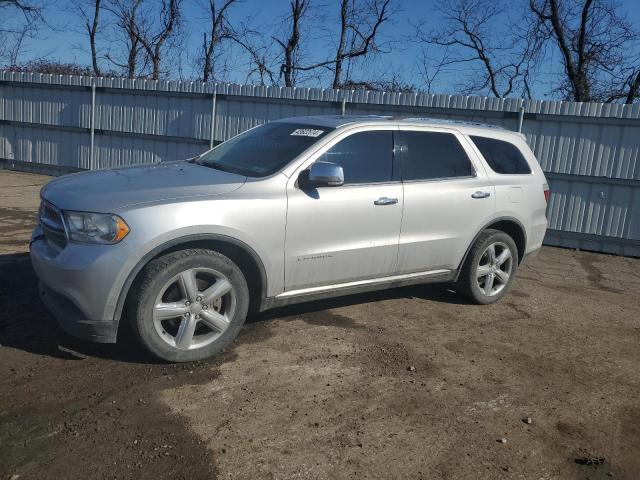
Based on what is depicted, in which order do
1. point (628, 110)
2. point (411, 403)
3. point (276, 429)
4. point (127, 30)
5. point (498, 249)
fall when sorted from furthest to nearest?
point (127, 30)
point (628, 110)
point (498, 249)
point (411, 403)
point (276, 429)

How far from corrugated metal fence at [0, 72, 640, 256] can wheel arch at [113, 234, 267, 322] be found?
24.5 feet

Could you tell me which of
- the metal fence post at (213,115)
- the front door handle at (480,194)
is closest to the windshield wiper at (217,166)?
the front door handle at (480,194)

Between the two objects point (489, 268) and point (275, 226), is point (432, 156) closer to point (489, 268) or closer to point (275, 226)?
point (489, 268)

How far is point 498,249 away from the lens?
6.07 metres

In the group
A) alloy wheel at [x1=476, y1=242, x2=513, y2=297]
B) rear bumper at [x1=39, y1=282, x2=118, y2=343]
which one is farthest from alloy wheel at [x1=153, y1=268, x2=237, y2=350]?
alloy wheel at [x1=476, y1=242, x2=513, y2=297]

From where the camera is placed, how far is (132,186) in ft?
13.6

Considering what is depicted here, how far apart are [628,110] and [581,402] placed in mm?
7291

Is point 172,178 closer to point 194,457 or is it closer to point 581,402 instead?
point 194,457

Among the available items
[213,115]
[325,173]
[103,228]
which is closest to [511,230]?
[325,173]

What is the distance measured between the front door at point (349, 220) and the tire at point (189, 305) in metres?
0.49

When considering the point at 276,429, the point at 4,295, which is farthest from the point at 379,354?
the point at 4,295

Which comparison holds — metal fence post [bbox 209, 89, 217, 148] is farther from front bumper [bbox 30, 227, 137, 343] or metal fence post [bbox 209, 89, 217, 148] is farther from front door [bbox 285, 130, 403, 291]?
front bumper [bbox 30, 227, 137, 343]

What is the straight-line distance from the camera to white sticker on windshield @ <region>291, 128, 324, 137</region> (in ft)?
16.3

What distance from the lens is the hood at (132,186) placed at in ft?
12.8
